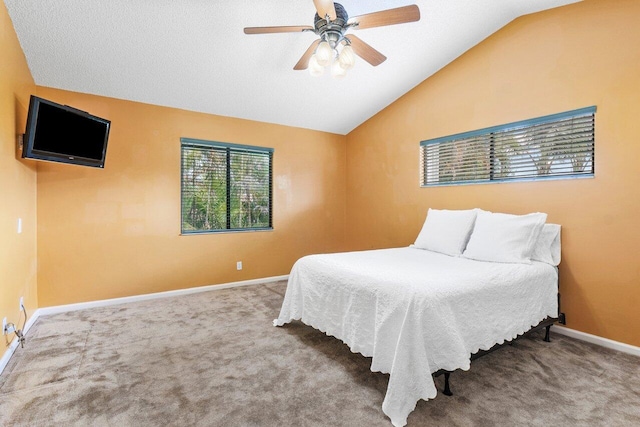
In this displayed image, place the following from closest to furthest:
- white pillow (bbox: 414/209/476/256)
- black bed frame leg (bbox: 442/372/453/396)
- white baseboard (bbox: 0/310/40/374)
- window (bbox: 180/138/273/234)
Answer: black bed frame leg (bbox: 442/372/453/396)
white baseboard (bbox: 0/310/40/374)
white pillow (bbox: 414/209/476/256)
window (bbox: 180/138/273/234)

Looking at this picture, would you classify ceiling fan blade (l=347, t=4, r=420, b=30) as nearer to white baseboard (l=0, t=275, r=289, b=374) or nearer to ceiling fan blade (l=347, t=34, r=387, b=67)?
ceiling fan blade (l=347, t=34, r=387, b=67)

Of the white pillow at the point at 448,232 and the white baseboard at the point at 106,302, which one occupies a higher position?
the white pillow at the point at 448,232

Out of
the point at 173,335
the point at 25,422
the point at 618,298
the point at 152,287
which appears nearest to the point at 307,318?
the point at 173,335

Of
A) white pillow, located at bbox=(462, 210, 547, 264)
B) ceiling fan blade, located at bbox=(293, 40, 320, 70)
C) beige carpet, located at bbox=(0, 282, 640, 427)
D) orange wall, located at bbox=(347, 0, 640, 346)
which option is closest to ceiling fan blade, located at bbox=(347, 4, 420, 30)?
ceiling fan blade, located at bbox=(293, 40, 320, 70)

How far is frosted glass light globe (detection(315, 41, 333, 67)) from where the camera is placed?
2.22 metres

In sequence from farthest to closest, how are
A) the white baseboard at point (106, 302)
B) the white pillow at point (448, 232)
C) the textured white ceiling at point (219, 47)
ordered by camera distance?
the white pillow at point (448, 232) → the textured white ceiling at point (219, 47) → the white baseboard at point (106, 302)

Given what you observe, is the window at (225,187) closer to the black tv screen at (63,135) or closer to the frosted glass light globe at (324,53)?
the black tv screen at (63,135)

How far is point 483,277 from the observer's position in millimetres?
2109

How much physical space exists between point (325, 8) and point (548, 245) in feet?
8.60

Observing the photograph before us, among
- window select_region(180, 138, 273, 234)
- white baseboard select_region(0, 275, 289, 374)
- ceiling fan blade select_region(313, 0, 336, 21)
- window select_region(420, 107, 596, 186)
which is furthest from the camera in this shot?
window select_region(180, 138, 273, 234)

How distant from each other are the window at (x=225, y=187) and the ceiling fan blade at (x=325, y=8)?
2.56 m

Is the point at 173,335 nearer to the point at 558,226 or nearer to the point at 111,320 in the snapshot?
the point at 111,320

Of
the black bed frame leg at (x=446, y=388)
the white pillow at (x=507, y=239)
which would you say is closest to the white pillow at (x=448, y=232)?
the white pillow at (x=507, y=239)

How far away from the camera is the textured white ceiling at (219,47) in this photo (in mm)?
2572
